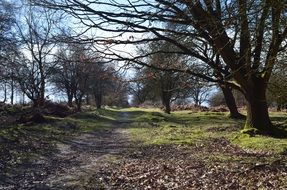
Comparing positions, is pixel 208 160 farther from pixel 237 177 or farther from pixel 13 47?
pixel 13 47

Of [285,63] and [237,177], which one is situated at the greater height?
[285,63]

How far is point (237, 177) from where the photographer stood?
34.1 feet

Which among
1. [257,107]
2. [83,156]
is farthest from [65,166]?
[257,107]

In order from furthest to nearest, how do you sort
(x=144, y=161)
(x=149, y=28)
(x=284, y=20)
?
(x=149, y=28) < (x=144, y=161) < (x=284, y=20)

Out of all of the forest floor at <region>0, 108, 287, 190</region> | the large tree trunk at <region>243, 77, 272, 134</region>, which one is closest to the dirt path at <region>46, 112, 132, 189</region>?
the forest floor at <region>0, 108, 287, 190</region>

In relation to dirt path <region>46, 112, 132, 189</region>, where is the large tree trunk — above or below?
above

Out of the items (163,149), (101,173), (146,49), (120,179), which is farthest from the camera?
(146,49)

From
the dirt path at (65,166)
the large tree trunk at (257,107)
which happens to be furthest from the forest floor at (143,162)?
the large tree trunk at (257,107)

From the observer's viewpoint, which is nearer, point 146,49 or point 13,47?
point 146,49

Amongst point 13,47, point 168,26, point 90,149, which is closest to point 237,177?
point 90,149

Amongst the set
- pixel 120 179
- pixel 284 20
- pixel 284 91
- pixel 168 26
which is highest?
pixel 168 26

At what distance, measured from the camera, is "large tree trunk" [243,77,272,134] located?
701 inches

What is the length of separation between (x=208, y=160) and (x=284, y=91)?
3577 millimetres

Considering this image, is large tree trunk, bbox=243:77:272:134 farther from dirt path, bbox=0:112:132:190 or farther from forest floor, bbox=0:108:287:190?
dirt path, bbox=0:112:132:190
